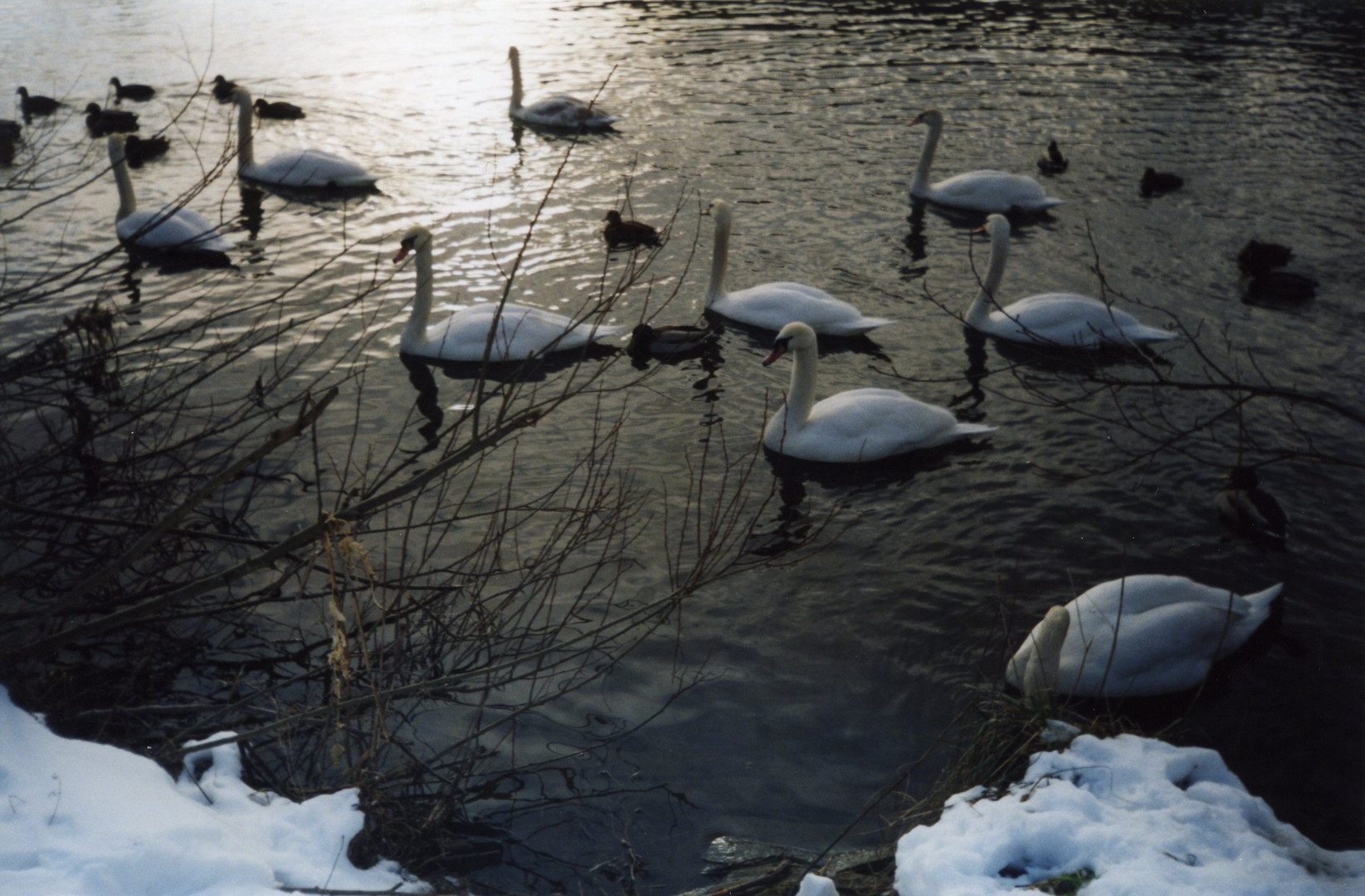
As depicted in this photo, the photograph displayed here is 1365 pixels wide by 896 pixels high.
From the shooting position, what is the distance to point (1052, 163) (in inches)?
614

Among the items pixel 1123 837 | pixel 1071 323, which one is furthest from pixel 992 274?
pixel 1123 837

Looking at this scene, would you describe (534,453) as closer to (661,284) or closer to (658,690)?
(658,690)

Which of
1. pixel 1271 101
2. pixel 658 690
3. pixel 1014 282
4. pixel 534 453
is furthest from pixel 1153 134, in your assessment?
pixel 658 690

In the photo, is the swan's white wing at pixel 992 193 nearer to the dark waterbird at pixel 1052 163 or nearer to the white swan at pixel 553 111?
the dark waterbird at pixel 1052 163

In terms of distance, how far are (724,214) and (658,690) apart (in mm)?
6430

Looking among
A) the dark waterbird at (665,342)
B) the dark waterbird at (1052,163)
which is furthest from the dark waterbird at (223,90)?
the dark waterbird at (1052,163)

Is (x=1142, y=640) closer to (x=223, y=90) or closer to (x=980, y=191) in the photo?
(x=980, y=191)

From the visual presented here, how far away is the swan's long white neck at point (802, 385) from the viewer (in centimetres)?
Result: 909

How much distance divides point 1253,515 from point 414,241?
7702mm

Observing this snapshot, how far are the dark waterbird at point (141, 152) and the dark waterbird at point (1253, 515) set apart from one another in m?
13.5

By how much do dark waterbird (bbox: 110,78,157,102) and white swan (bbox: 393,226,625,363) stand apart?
11.4m

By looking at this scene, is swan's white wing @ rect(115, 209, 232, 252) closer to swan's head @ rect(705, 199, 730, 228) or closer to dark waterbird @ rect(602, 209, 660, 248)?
dark waterbird @ rect(602, 209, 660, 248)

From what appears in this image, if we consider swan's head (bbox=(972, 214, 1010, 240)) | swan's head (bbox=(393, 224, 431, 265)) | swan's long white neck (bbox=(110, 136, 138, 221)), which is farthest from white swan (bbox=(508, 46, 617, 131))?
swan's head (bbox=(972, 214, 1010, 240))

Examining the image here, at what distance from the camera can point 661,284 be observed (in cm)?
1257
